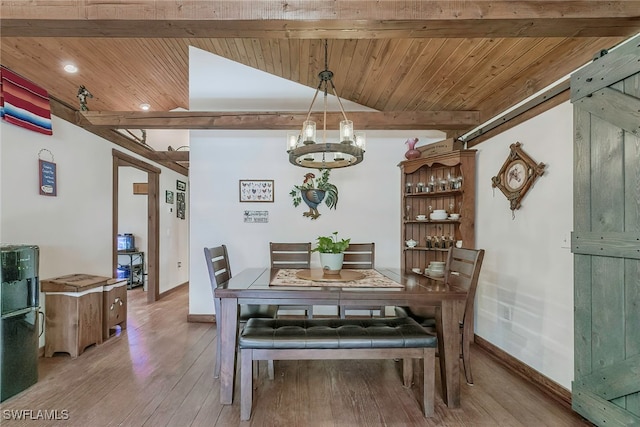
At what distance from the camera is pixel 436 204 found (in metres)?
3.85

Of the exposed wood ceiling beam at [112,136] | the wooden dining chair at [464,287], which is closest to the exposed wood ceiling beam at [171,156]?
the exposed wood ceiling beam at [112,136]

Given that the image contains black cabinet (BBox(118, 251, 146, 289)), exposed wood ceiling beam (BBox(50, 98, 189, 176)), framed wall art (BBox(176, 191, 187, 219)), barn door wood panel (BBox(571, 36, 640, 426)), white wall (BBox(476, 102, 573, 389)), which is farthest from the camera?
framed wall art (BBox(176, 191, 187, 219))

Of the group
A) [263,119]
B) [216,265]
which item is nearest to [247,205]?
[263,119]

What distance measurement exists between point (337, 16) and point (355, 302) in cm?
176

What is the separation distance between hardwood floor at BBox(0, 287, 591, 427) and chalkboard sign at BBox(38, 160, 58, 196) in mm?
1599

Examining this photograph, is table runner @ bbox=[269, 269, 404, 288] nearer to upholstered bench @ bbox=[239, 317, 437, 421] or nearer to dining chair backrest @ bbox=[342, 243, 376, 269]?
upholstered bench @ bbox=[239, 317, 437, 421]

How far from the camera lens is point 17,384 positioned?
2.22 m

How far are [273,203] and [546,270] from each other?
116 inches

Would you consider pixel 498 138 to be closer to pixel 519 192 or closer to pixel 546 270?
pixel 519 192

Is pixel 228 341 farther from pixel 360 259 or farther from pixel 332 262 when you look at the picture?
pixel 360 259

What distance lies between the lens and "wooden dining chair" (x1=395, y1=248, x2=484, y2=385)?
2307 mm

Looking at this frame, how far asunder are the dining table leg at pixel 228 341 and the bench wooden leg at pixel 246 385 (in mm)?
151

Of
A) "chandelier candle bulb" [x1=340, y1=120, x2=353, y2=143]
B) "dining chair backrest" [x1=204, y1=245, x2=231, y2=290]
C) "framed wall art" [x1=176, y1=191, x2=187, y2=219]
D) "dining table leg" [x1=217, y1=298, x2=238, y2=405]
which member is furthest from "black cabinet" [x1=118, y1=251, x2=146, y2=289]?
"chandelier candle bulb" [x1=340, y1=120, x2=353, y2=143]

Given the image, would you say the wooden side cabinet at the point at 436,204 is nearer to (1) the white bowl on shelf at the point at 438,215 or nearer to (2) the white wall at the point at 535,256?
(1) the white bowl on shelf at the point at 438,215
